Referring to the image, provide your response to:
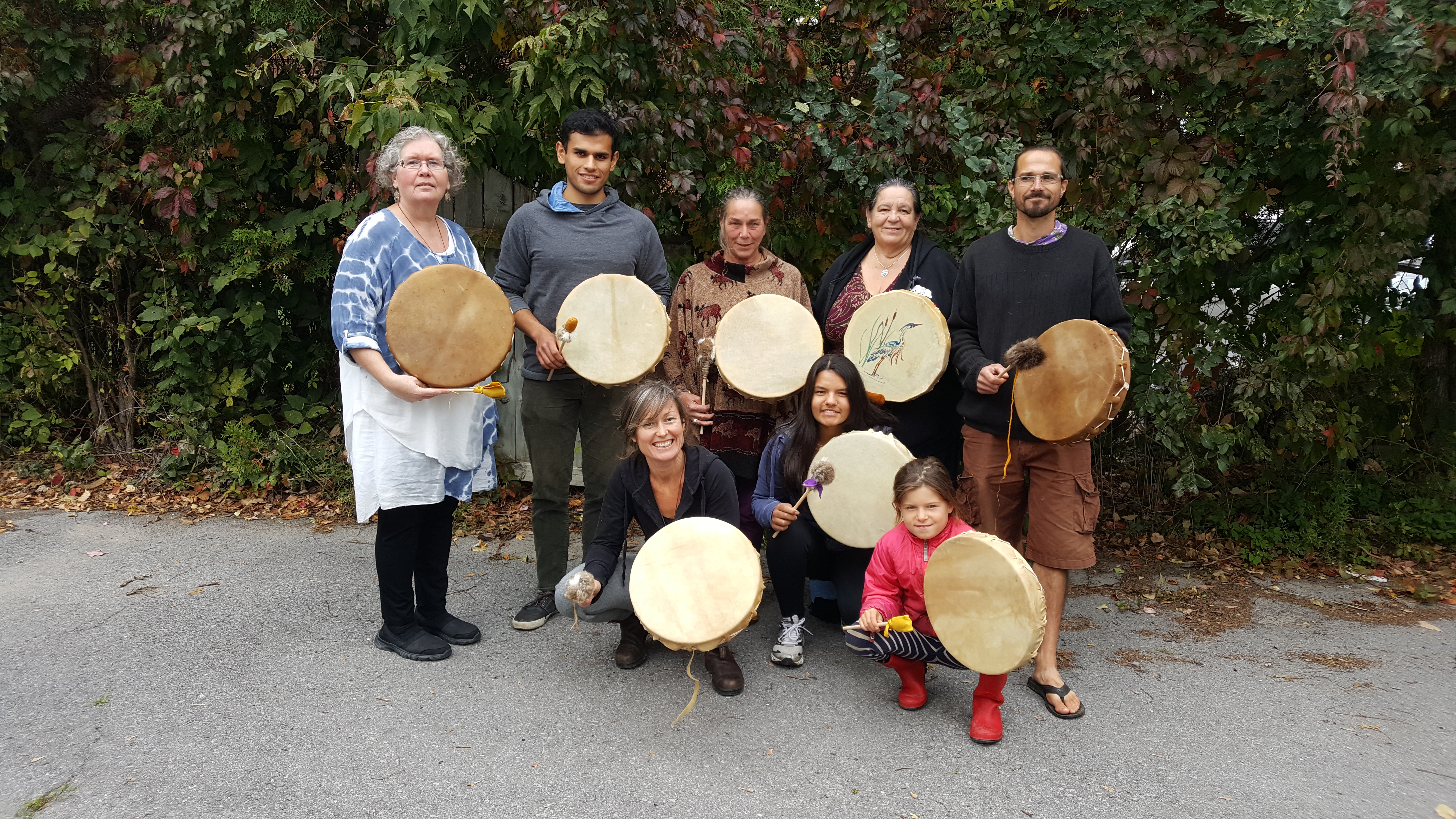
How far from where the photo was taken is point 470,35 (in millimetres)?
4258

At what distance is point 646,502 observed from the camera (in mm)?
2957

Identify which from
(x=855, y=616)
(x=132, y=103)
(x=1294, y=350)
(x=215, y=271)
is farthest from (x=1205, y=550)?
(x=132, y=103)

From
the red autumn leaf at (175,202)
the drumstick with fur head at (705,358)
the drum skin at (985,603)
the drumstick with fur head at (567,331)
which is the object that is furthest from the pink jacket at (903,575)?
the red autumn leaf at (175,202)

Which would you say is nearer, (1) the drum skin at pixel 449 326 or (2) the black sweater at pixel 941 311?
(1) the drum skin at pixel 449 326

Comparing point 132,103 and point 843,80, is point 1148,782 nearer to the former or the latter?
point 843,80

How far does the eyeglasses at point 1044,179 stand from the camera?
2789 mm

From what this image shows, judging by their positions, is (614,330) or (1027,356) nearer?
(1027,356)

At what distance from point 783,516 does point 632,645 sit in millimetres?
718

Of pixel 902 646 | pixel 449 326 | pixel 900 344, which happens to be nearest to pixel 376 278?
pixel 449 326

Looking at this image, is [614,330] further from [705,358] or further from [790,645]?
[790,645]

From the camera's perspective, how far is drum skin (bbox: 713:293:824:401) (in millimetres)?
3133

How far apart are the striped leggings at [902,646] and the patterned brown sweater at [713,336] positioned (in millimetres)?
939

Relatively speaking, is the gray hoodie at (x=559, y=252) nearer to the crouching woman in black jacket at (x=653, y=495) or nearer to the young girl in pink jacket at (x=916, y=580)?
the crouching woman in black jacket at (x=653, y=495)

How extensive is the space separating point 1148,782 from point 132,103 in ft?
18.1
